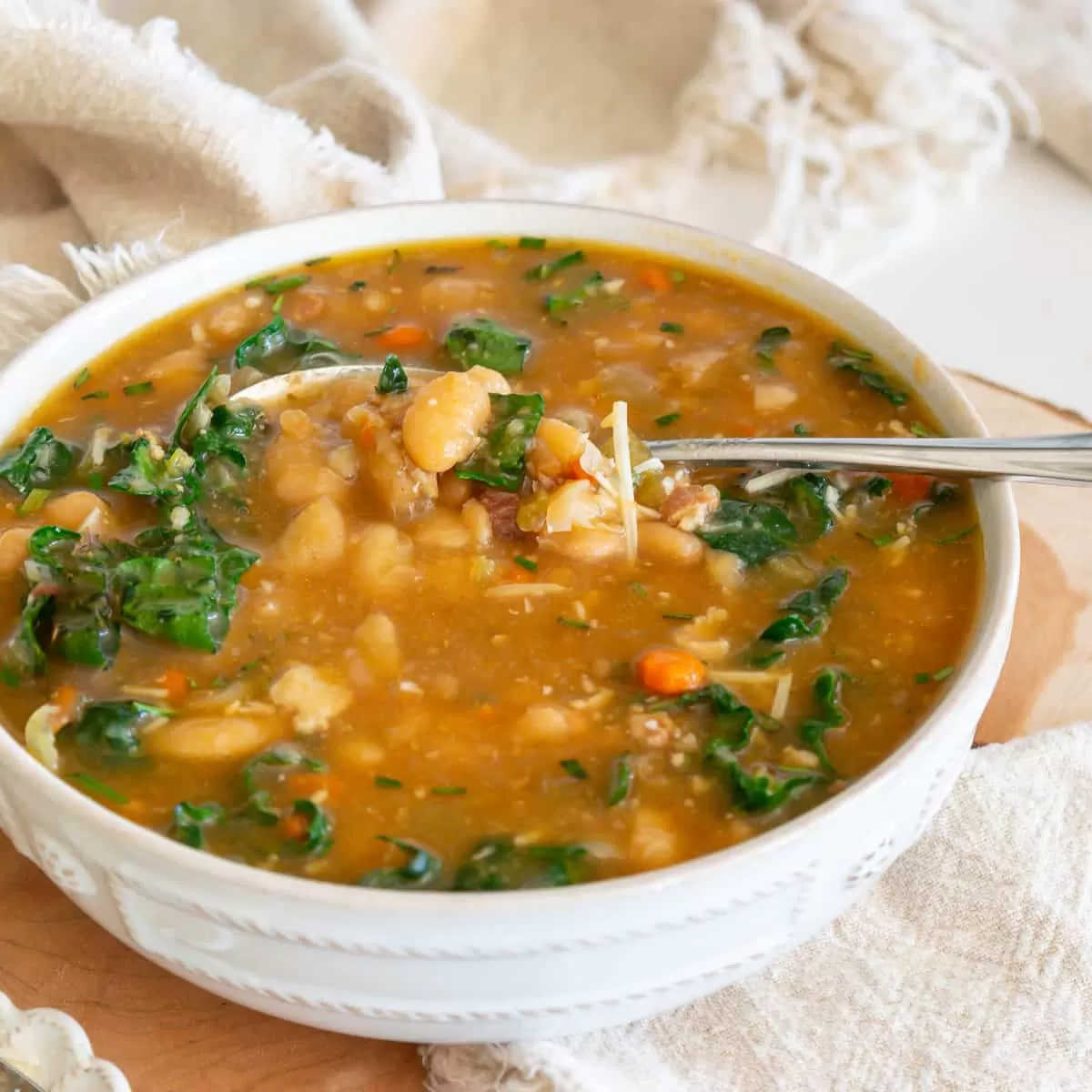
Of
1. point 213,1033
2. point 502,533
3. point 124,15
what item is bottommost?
point 124,15

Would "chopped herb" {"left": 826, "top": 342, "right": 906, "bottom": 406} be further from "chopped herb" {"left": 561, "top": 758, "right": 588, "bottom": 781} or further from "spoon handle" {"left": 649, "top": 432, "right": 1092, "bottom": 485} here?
"chopped herb" {"left": 561, "top": 758, "right": 588, "bottom": 781}

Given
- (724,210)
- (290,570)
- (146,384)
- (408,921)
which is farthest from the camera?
(724,210)

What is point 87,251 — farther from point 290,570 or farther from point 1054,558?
point 1054,558

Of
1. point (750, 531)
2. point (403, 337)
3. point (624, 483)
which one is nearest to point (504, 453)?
point (624, 483)

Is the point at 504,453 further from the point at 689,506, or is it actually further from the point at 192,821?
the point at 192,821

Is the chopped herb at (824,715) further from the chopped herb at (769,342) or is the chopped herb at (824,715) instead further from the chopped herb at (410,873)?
the chopped herb at (769,342)

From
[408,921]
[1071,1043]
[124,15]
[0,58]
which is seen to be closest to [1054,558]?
[1071,1043]
